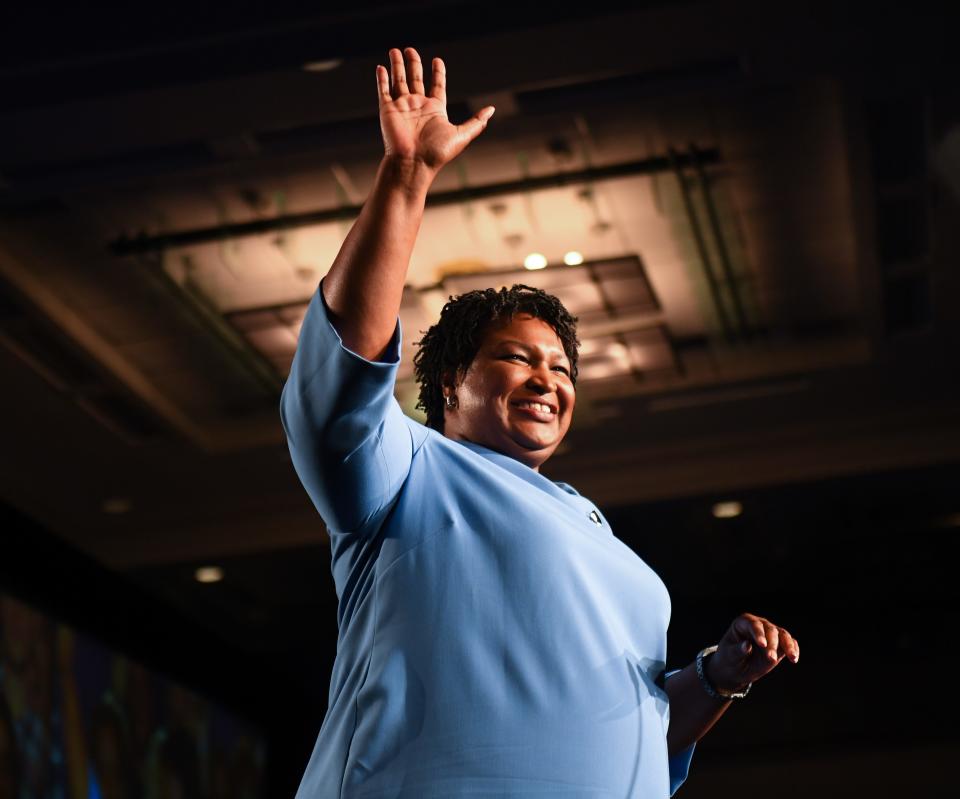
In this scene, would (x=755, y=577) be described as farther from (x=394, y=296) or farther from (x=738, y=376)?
(x=394, y=296)

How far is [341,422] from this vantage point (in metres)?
0.98

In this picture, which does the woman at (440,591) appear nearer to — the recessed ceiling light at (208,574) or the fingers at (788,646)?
the fingers at (788,646)

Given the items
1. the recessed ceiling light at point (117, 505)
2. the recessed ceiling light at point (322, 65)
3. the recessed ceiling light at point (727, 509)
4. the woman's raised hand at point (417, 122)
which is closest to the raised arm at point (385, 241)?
the woman's raised hand at point (417, 122)

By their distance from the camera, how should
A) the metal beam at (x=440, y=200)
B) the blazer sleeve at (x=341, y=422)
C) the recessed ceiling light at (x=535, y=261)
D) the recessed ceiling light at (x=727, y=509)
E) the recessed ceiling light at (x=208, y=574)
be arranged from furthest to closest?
the recessed ceiling light at (x=208, y=574) → the recessed ceiling light at (x=727, y=509) → the recessed ceiling light at (x=535, y=261) → the metal beam at (x=440, y=200) → the blazer sleeve at (x=341, y=422)

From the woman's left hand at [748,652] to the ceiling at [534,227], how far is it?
262 centimetres

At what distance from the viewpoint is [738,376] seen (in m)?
6.07

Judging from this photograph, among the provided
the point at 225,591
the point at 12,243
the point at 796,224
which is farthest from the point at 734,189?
the point at 225,591

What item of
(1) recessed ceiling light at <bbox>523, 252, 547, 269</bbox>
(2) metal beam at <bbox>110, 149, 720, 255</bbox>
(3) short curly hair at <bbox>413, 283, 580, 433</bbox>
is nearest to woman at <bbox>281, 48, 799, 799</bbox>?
(3) short curly hair at <bbox>413, 283, 580, 433</bbox>

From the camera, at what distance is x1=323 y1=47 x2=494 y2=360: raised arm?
970 millimetres

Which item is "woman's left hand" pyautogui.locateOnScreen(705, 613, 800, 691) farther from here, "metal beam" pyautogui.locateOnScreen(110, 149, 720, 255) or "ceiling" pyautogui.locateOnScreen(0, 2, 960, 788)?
"metal beam" pyautogui.locateOnScreen(110, 149, 720, 255)

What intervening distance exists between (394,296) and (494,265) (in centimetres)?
401

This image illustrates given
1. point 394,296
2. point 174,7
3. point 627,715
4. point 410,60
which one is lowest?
point 627,715

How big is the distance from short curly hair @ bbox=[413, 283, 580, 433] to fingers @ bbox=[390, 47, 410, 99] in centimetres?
25

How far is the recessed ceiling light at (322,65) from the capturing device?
367 centimetres
